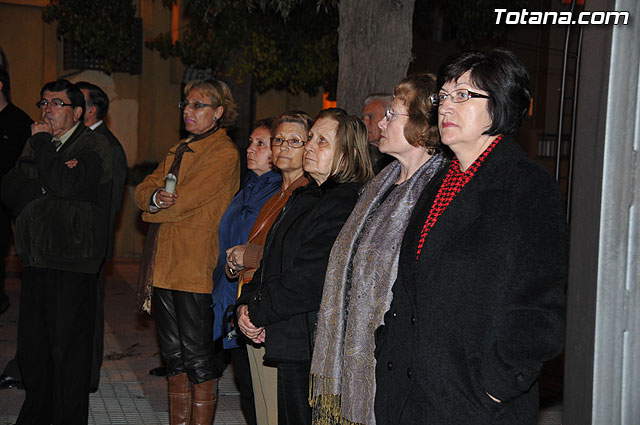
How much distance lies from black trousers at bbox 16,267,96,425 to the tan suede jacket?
524 mm

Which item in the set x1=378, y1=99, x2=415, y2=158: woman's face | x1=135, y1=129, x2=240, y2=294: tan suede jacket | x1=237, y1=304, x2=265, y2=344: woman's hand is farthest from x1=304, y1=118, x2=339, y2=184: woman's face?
x1=135, y1=129, x2=240, y2=294: tan suede jacket

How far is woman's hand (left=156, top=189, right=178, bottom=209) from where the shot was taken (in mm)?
4855

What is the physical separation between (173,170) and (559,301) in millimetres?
3228

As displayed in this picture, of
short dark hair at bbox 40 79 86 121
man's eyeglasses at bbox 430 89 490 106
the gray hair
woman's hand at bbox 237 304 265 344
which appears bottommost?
woman's hand at bbox 237 304 265 344

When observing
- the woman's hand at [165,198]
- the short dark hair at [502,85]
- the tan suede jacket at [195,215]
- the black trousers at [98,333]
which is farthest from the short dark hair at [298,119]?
the black trousers at [98,333]

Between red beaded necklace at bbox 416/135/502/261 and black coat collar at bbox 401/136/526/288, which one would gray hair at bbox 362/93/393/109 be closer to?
red beaded necklace at bbox 416/135/502/261

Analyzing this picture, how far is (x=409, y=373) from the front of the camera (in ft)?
8.64

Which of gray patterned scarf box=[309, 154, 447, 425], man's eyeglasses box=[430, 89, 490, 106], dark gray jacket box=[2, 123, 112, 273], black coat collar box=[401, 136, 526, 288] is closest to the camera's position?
black coat collar box=[401, 136, 526, 288]

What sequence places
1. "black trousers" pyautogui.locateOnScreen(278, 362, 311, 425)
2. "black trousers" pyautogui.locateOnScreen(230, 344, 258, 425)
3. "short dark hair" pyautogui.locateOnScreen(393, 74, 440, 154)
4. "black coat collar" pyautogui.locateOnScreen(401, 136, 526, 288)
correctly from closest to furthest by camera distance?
1. "black coat collar" pyautogui.locateOnScreen(401, 136, 526, 288)
2. "short dark hair" pyautogui.locateOnScreen(393, 74, 440, 154)
3. "black trousers" pyautogui.locateOnScreen(278, 362, 311, 425)
4. "black trousers" pyautogui.locateOnScreen(230, 344, 258, 425)

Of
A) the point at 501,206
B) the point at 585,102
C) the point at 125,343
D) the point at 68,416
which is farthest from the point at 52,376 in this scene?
the point at 585,102

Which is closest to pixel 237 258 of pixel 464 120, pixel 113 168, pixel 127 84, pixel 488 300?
pixel 464 120

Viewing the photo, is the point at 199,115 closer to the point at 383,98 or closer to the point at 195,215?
the point at 195,215

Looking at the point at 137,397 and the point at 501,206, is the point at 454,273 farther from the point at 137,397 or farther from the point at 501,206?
the point at 137,397

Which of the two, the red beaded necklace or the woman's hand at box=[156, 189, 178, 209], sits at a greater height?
the red beaded necklace
